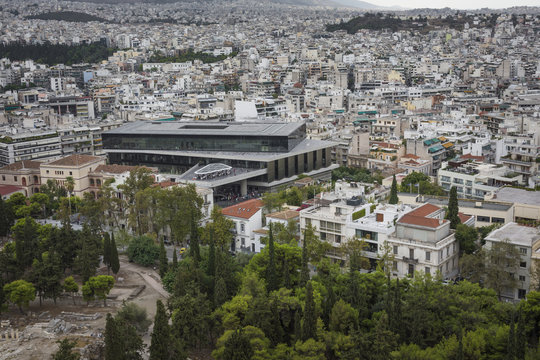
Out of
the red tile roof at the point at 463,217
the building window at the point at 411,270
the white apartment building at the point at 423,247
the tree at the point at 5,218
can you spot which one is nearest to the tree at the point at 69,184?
the tree at the point at 5,218

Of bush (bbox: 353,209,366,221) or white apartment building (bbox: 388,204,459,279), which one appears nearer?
white apartment building (bbox: 388,204,459,279)

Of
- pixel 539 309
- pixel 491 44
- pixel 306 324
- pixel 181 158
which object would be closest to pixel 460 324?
pixel 539 309

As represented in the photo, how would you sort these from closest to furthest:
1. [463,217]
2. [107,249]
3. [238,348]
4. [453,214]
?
[238,348] < [453,214] < [463,217] < [107,249]

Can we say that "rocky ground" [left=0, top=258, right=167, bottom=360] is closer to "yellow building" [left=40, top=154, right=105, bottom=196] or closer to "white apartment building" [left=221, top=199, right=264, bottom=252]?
"white apartment building" [left=221, top=199, right=264, bottom=252]

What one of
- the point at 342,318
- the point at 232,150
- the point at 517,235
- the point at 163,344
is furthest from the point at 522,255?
the point at 232,150

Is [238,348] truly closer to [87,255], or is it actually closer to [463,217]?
[87,255]

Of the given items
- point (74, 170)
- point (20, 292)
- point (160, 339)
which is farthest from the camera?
point (74, 170)

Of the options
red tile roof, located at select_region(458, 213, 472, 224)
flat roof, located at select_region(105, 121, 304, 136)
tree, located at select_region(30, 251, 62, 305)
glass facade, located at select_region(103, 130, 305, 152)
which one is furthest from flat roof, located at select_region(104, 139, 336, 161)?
tree, located at select_region(30, 251, 62, 305)
